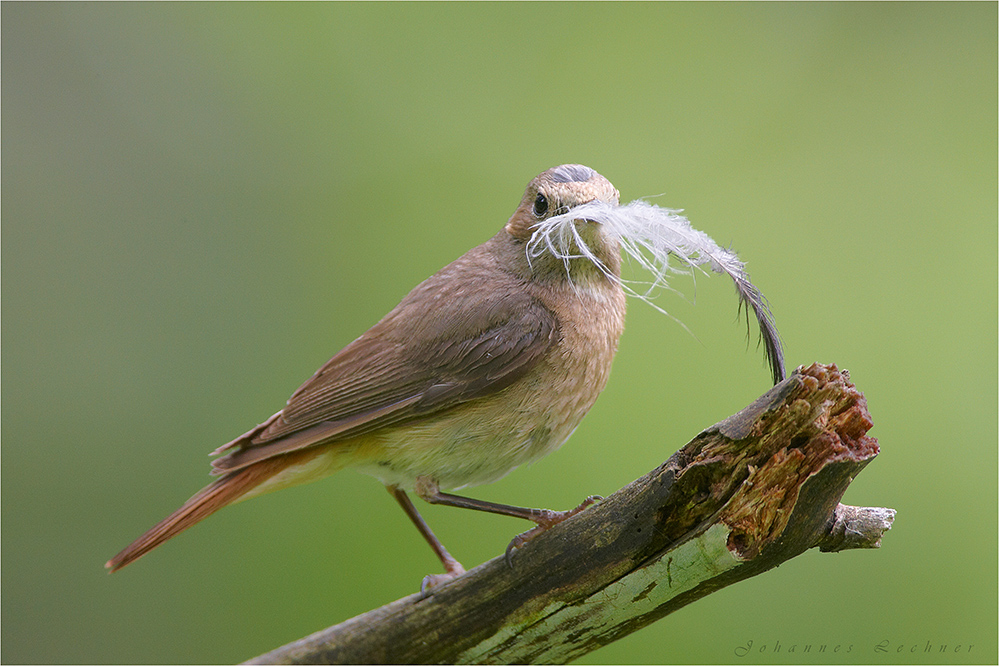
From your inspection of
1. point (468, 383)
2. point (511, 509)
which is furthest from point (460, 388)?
point (511, 509)

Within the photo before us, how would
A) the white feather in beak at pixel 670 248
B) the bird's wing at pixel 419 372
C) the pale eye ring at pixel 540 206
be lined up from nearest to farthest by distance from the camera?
the white feather in beak at pixel 670 248
the bird's wing at pixel 419 372
the pale eye ring at pixel 540 206

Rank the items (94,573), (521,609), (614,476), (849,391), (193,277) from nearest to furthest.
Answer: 1. (849,391)
2. (521,609)
3. (614,476)
4. (94,573)
5. (193,277)

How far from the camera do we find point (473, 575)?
273 cm

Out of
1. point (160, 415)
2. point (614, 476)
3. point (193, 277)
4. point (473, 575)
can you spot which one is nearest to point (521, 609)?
point (473, 575)

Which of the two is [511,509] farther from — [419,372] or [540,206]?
[540,206]

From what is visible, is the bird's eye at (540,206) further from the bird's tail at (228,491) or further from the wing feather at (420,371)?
A: the bird's tail at (228,491)

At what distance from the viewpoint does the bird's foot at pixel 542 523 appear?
2.63 meters

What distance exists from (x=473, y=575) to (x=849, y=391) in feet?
4.35

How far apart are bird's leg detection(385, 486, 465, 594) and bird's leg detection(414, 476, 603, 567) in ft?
0.76

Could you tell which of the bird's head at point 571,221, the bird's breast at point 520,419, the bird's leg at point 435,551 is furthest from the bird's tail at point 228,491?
the bird's head at point 571,221

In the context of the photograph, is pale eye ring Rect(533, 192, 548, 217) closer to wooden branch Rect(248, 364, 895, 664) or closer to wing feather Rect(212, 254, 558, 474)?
wing feather Rect(212, 254, 558, 474)

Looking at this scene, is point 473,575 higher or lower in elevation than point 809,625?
higher

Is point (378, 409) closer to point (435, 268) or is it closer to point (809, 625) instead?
point (435, 268)

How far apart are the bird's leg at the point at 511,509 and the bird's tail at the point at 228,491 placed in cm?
39
